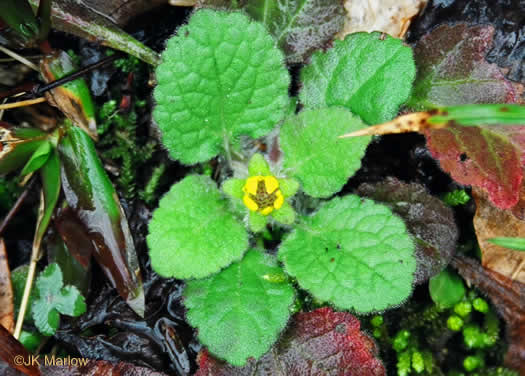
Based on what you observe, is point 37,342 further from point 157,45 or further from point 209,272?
point 157,45

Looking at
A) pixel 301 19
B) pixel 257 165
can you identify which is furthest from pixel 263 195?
pixel 301 19

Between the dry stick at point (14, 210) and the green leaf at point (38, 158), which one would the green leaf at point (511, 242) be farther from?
the dry stick at point (14, 210)

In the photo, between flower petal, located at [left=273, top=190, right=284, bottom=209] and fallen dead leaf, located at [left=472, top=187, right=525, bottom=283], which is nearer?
flower petal, located at [left=273, top=190, right=284, bottom=209]

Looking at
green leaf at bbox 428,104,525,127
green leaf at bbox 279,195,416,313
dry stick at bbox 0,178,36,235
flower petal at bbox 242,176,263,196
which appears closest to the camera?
green leaf at bbox 428,104,525,127

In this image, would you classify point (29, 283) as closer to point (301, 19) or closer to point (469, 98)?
point (301, 19)

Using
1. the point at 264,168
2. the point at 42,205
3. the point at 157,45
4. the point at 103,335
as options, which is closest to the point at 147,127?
the point at 157,45

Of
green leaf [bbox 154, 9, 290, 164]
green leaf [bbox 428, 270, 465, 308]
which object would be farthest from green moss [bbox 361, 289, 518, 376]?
green leaf [bbox 154, 9, 290, 164]

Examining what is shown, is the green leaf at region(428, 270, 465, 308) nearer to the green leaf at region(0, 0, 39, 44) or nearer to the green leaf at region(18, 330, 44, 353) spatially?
the green leaf at region(18, 330, 44, 353)
